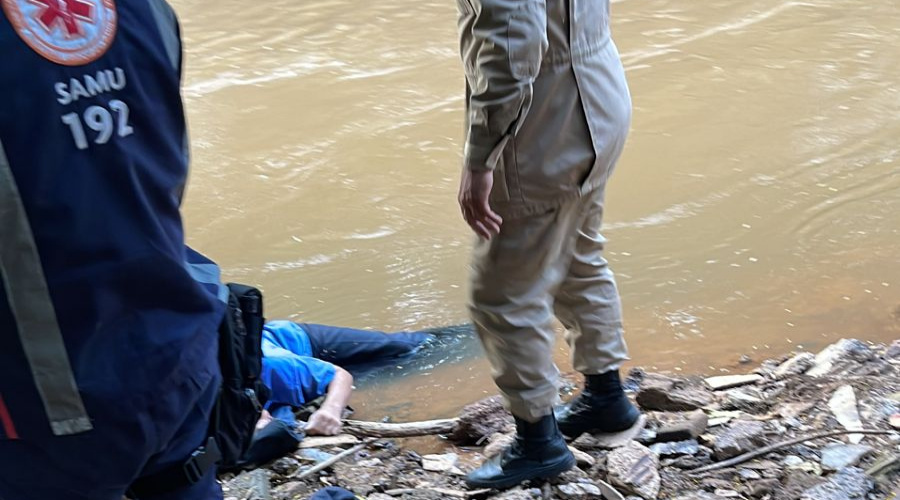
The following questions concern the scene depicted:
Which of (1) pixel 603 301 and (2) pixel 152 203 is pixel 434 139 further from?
(2) pixel 152 203

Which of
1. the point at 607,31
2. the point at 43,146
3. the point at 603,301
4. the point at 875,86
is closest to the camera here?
the point at 43,146

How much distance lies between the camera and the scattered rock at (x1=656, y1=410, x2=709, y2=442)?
314 centimetres

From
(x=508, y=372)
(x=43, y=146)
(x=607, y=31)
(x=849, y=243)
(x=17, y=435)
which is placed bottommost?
(x=849, y=243)

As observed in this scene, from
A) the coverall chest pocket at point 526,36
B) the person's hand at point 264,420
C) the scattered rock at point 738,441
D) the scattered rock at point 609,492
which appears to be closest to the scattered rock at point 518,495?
the scattered rock at point 609,492

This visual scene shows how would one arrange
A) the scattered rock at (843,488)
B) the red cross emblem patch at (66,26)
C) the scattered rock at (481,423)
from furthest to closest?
1. the scattered rock at (481,423)
2. the scattered rock at (843,488)
3. the red cross emblem patch at (66,26)

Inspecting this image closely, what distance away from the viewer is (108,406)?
154 centimetres

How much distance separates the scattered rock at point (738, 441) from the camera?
9.92 ft

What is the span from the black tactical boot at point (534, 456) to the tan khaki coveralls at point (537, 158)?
0.15 feet

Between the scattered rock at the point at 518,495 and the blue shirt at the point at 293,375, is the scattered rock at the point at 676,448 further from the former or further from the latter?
the blue shirt at the point at 293,375

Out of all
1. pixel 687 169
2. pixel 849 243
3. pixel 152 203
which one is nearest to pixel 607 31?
pixel 152 203

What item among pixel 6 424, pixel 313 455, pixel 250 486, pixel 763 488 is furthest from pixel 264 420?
pixel 6 424

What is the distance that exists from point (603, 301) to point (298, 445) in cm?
122

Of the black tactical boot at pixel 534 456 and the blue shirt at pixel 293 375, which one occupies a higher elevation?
the black tactical boot at pixel 534 456

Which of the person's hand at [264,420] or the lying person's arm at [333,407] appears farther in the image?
the lying person's arm at [333,407]
